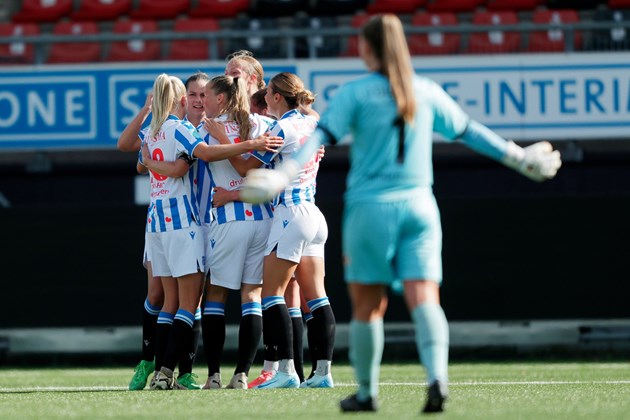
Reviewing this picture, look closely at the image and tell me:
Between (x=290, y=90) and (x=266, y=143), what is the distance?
Result: 15.4 inches

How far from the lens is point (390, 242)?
16.7 feet

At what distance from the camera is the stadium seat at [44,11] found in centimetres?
1549

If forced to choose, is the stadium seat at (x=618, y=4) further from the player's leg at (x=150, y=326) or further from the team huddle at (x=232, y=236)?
the player's leg at (x=150, y=326)

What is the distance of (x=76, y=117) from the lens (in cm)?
1263

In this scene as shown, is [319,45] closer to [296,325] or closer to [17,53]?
[17,53]

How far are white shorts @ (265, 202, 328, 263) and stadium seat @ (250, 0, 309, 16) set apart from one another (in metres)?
7.84

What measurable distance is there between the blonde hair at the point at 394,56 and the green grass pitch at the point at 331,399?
4.17 feet

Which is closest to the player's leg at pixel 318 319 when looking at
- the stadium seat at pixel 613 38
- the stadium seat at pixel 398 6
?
the stadium seat at pixel 613 38

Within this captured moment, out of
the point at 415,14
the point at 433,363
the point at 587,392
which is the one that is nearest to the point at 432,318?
the point at 433,363

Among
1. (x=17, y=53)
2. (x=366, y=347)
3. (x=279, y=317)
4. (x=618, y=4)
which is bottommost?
(x=279, y=317)

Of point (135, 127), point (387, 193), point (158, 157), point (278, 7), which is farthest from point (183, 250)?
point (278, 7)

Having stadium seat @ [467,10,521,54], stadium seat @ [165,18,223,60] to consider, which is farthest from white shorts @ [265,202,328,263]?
stadium seat @ [467,10,521,54]

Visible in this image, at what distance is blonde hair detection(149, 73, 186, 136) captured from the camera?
7449 mm

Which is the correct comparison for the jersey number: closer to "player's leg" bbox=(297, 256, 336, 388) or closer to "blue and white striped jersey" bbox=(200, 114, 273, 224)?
"blue and white striped jersey" bbox=(200, 114, 273, 224)
